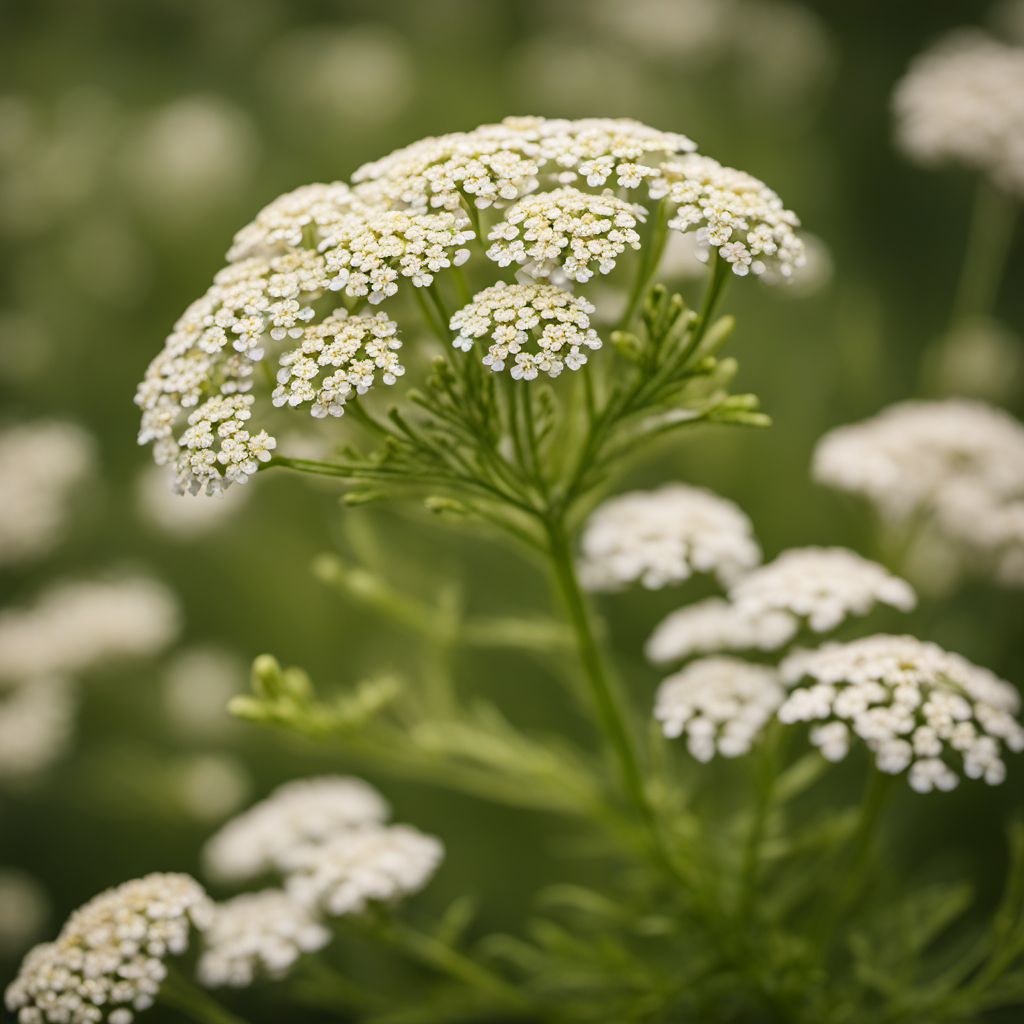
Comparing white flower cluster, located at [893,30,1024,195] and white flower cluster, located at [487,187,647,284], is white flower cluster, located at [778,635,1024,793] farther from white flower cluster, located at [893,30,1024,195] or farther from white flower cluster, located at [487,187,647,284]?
white flower cluster, located at [893,30,1024,195]

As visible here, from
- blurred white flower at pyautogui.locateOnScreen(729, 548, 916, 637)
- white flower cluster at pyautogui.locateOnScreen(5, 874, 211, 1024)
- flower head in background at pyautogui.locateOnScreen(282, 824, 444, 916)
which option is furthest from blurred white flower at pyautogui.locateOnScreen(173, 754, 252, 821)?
blurred white flower at pyautogui.locateOnScreen(729, 548, 916, 637)

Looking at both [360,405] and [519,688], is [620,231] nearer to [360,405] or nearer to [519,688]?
[360,405]

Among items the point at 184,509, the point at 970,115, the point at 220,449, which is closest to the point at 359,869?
the point at 220,449

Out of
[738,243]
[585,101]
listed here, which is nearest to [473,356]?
[738,243]

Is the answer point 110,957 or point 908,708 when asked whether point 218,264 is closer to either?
point 110,957

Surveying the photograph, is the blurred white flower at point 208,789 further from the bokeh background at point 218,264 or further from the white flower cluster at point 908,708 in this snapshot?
the white flower cluster at point 908,708

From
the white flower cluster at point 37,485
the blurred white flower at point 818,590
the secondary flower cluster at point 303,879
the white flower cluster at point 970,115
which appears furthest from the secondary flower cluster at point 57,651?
the white flower cluster at point 970,115
